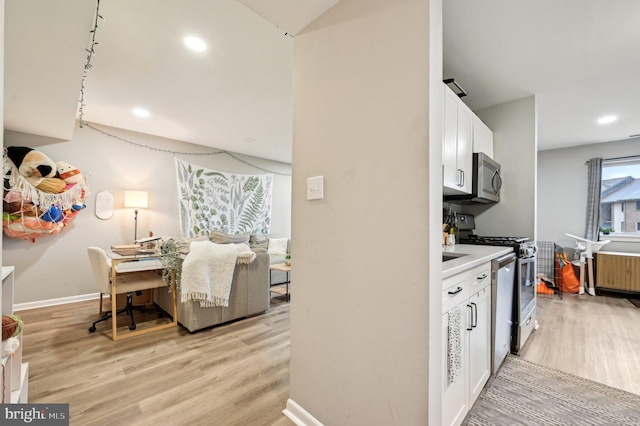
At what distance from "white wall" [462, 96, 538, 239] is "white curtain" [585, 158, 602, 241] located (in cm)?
273

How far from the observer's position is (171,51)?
231 centimetres

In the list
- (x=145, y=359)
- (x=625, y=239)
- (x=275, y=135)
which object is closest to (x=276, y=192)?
(x=275, y=135)

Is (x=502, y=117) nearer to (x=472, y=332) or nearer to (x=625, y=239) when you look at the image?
(x=472, y=332)

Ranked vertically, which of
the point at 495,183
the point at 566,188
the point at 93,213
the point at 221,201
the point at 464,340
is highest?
the point at 566,188

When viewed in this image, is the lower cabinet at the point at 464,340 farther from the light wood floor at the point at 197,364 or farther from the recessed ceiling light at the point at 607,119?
the recessed ceiling light at the point at 607,119

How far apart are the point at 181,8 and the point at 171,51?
55cm

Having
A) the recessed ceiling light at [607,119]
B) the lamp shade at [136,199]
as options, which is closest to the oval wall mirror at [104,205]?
the lamp shade at [136,199]

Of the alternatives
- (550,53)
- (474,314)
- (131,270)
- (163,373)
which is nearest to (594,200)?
(550,53)

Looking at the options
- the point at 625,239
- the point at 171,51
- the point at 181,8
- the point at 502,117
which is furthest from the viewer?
the point at 625,239

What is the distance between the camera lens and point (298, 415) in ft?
5.15

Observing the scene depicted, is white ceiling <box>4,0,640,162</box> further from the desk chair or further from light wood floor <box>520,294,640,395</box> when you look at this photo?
light wood floor <box>520,294,640,395</box>

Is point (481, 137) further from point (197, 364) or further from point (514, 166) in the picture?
point (197, 364)

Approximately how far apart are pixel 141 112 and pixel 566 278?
6.54 m

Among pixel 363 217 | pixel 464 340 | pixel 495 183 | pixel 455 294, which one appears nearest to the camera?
pixel 363 217
